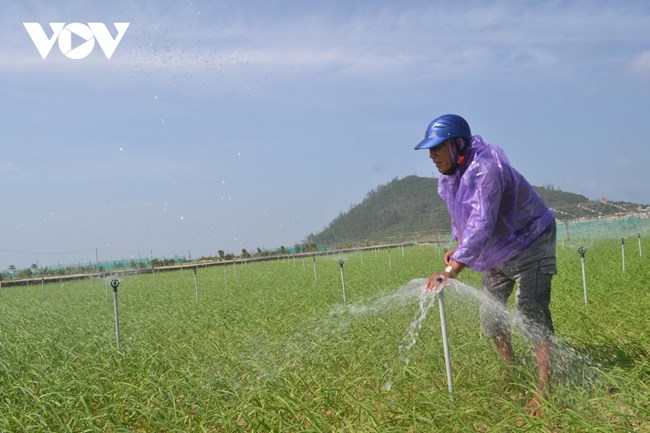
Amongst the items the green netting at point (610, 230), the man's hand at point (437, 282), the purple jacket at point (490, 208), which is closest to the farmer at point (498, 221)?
the purple jacket at point (490, 208)

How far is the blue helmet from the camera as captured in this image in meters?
3.60

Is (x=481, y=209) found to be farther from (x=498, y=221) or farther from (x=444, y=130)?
(x=444, y=130)

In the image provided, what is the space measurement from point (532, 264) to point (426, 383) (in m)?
1.02

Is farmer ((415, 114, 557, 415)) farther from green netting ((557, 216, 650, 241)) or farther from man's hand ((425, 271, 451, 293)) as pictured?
green netting ((557, 216, 650, 241))

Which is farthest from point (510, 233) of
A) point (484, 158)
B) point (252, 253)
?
point (252, 253)

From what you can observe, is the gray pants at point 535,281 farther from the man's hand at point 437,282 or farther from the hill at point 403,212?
the hill at point 403,212

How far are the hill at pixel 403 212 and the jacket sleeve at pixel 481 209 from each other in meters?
92.1

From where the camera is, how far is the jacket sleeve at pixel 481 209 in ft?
11.3

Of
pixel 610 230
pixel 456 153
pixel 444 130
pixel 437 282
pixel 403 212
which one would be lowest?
pixel 610 230

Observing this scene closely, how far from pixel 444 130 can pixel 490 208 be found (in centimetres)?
55

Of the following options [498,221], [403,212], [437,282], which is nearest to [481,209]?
[498,221]

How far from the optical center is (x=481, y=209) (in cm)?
344

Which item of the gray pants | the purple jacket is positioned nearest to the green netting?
the gray pants

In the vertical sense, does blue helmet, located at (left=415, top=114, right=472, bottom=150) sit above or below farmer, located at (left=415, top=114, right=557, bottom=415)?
above
